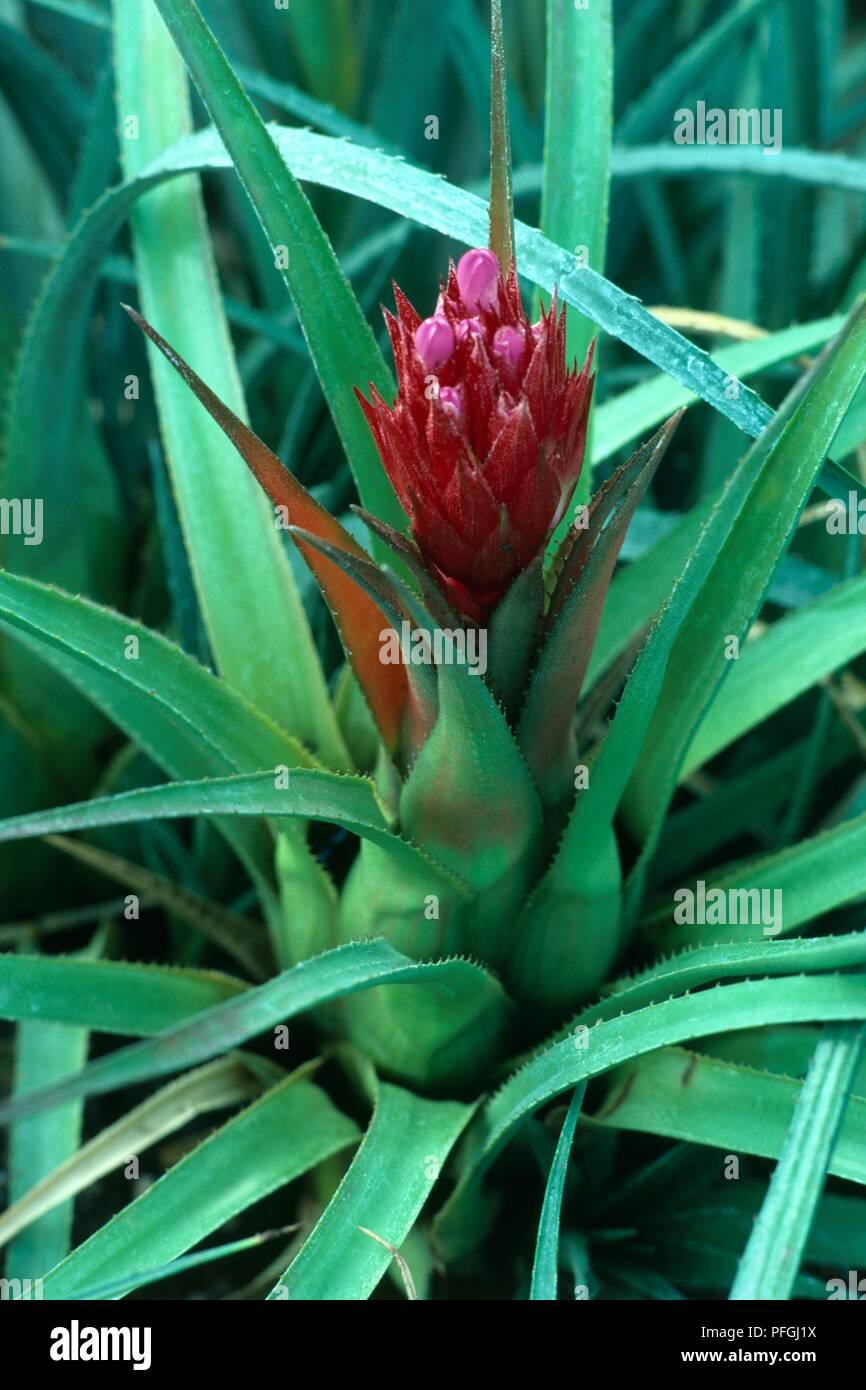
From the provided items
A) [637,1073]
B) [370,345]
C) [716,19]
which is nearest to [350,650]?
[370,345]

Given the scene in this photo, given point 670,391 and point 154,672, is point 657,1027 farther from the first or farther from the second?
point 670,391

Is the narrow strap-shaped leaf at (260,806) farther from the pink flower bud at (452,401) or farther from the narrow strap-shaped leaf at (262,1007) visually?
the pink flower bud at (452,401)

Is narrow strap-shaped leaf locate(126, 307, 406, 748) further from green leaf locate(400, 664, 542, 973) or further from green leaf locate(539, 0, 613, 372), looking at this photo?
green leaf locate(539, 0, 613, 372)

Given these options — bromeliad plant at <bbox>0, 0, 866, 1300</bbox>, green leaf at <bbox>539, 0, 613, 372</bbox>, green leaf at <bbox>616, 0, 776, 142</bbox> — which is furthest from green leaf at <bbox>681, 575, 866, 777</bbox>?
green leaf at <bbox>616, 0, 776, 142</bbox>

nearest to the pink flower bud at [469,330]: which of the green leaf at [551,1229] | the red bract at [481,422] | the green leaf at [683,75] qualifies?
the red bract at [481,422]

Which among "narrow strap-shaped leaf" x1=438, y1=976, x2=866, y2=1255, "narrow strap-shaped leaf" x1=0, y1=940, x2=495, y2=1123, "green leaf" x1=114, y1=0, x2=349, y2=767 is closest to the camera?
"narrow strap-shaped leaf" x1=0, y1=940, x2=495, y2=1123

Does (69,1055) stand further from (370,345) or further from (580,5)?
(580,5)
